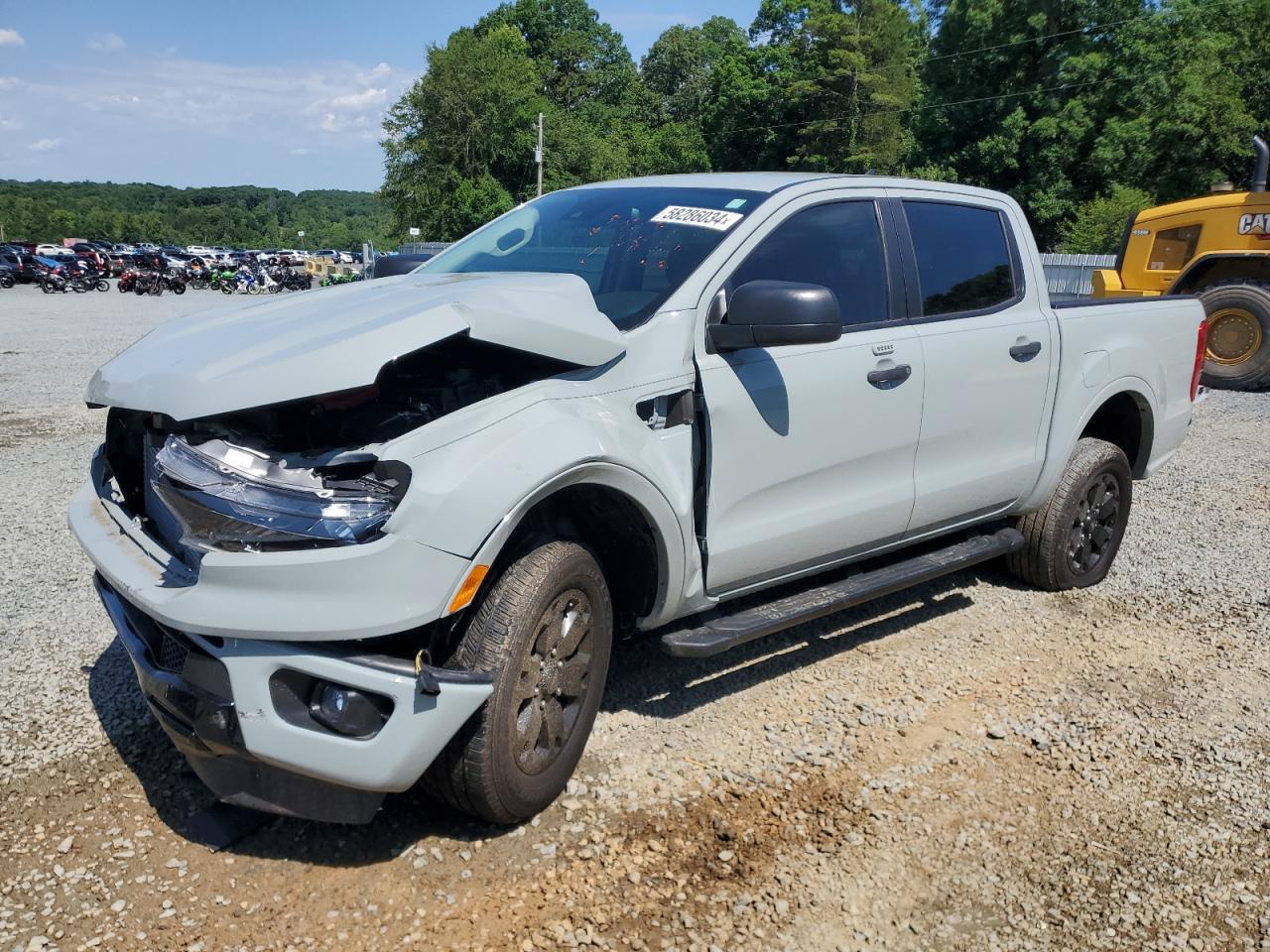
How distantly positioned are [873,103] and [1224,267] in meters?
45.7

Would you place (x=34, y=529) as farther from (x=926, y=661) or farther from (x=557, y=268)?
(x=926, y=661)

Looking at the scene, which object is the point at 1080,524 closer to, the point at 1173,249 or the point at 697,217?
the point at 697,217

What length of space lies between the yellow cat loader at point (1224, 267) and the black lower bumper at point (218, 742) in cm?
1089

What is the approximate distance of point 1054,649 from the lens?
14.7ft

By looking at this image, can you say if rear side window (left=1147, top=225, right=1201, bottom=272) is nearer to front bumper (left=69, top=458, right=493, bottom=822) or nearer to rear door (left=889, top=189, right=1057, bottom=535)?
rear door (left=889, top=189, right=1057, bottom=535)

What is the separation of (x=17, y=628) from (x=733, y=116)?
65.3m

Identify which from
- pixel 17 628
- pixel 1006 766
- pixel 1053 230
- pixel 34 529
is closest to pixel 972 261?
pixel 1006 766

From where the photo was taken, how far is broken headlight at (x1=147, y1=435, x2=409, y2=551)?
97.6 inches

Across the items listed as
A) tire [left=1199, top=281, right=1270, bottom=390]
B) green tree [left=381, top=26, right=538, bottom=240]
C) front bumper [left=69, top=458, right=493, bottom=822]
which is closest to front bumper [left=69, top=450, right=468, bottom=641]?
front bumper [left=69, top=458, right=493, bottom=822]

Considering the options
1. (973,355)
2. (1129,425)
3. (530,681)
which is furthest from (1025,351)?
(530,681)

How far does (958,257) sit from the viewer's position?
173 inches

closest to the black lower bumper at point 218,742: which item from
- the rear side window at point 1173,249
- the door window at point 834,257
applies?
the door window at point 834,257

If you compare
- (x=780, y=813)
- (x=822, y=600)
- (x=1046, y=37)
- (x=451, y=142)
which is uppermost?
(x=1046, y=37)

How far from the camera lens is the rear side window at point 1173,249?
494 inches
